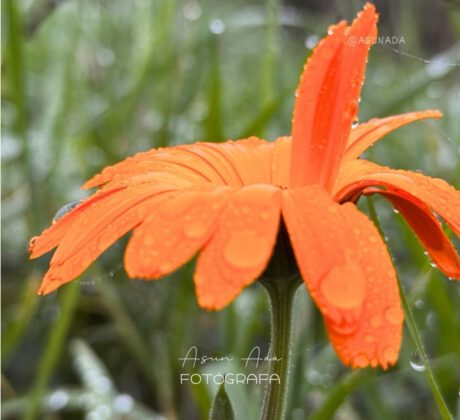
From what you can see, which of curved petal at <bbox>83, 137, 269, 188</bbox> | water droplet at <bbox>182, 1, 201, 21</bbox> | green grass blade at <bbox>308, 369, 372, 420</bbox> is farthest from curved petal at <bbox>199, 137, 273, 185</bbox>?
water droplet at <bbox>182, 1, 201, 21</bbox>

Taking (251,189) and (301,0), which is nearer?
(251,189)

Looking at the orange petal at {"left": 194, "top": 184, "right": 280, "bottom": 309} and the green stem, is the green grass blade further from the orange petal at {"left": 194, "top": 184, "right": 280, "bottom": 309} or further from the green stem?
the orange petal at {"left": 194, "top": 184, "right": 280, "bottom": 309}

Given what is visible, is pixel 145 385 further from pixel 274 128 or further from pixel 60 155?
pixel 274 128

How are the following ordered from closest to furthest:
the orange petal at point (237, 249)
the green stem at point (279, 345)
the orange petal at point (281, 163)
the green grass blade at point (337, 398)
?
A: the orange petal at point (237, 249)
the green stem at point (279, 345)
the orange petal at point (281, 163)
the green grass blade at point (337, 398)

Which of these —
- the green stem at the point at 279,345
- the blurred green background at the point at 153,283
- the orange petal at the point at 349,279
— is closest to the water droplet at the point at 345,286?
the orange petal at the point at 349,279

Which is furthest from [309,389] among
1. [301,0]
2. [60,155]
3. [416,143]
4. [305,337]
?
[301,0]

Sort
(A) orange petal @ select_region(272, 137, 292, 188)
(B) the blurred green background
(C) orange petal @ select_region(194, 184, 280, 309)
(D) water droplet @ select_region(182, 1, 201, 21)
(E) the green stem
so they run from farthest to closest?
1. (D) water droplet @ select_region(182, 1, 201, 21)
2. (B) the blurred green background
3. (A) orange petal @ select_region(272, 137, 292, 188)
4. (E) the green stem
5. (C) orange petal @ select_region(194, 184, 280, 309)

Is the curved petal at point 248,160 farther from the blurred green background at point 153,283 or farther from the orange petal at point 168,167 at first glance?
the blurred green background at point 153,283
